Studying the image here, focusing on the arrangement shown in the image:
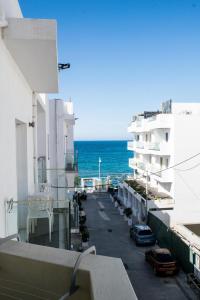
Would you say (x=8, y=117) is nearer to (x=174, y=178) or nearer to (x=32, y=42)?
(x=32, y=42)

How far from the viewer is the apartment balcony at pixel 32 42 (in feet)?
15.3

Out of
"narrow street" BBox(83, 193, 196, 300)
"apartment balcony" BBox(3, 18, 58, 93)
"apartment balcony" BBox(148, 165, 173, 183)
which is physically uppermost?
"apartment balcony" BBox(3, 18, 58, 93)

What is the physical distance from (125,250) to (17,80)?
14.8 meters

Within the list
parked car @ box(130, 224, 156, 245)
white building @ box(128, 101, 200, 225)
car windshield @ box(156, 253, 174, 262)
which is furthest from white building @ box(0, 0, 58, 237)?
white building @ box(128, 101, 200, 225)

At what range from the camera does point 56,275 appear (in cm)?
188

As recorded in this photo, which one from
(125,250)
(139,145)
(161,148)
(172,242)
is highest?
(139,145)

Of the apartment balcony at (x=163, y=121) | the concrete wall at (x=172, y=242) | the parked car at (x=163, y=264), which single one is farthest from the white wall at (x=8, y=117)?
the apartment balcony at (x=163, y=121)

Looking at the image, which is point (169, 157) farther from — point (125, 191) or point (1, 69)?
point (1, 69)

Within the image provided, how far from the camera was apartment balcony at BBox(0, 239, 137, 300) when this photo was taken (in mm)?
1623

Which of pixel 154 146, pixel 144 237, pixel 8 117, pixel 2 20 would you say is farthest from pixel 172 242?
pixel 2 20

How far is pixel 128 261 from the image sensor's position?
16750mm

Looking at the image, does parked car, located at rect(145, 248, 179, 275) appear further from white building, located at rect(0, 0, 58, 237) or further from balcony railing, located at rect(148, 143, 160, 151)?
balcony railing, located at rect(148, 143, 160, 151)

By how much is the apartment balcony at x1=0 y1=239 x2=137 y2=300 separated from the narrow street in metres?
11.7

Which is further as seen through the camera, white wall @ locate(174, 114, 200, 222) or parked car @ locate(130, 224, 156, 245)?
white wall @ locate(174, 114, 200, 222)
